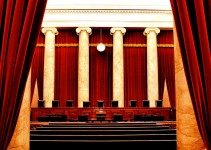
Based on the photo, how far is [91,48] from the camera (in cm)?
1572

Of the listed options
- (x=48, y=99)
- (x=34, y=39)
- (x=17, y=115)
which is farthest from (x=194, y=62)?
(x=48, y=99)

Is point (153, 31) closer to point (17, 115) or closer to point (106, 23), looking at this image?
point (106, 23)

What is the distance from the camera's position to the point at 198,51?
2.91m

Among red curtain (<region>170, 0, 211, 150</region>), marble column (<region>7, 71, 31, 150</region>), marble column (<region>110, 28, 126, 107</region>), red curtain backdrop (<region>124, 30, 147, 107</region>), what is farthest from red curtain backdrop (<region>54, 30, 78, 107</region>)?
red curtain (<region>170, 0, 211, 150</region>)

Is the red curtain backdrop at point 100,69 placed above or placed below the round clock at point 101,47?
below

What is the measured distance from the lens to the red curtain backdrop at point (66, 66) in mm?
15547

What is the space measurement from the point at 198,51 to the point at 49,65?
12.3m

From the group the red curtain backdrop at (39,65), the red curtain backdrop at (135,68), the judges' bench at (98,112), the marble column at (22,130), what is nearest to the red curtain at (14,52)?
the marble column at (22,130)

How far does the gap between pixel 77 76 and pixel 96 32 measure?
8.14 ft

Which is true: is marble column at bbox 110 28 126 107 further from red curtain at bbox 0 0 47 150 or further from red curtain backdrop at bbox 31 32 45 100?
red curtain at bbox 0 0 47 150

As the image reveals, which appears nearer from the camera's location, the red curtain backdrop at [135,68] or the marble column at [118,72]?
the marble column at [118,72]

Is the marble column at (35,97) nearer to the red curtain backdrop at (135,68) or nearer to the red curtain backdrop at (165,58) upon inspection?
the red curtain backdrop at (135,68)

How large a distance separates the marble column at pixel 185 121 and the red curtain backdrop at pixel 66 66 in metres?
12.4

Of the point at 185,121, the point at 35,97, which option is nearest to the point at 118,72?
the point at 35,97
